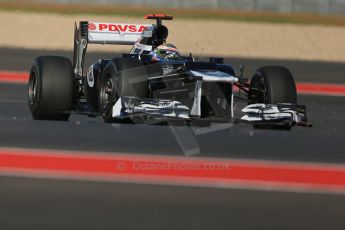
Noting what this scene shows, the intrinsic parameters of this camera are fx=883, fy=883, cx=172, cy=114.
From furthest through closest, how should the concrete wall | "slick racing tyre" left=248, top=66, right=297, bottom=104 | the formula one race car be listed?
the concrete wall → "slick racing tyre" left=248, top=66, right=297, bottom=104 → the formula one race car

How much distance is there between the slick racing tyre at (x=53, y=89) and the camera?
388 inches

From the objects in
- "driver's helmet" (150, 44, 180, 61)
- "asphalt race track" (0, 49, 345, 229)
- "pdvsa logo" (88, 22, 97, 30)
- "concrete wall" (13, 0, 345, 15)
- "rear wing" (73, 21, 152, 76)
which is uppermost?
"pdvsa logo" (88, 22, 97, 30)

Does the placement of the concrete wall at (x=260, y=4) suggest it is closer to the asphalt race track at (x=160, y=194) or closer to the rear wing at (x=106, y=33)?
the rear wing at (x=106, y=33)

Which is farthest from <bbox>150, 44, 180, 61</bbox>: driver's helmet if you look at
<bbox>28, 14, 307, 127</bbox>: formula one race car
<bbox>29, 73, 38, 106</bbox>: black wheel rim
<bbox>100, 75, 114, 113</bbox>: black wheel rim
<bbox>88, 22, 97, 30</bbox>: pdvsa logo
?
<bbox>29, 73, 38, 106</bbox>: black wheel rim

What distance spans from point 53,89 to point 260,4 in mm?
21237

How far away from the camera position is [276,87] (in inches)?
374

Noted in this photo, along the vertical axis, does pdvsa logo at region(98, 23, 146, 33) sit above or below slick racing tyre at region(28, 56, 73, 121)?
above

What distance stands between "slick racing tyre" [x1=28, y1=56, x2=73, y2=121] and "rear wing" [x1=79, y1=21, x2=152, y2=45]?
834 millimetres

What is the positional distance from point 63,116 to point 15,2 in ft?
62.6

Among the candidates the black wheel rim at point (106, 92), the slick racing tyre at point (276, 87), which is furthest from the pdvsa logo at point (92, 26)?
the slick racing tyre at point (276, 87)

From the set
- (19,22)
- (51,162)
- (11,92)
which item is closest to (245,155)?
(51,162)

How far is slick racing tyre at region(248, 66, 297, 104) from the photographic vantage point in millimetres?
9453

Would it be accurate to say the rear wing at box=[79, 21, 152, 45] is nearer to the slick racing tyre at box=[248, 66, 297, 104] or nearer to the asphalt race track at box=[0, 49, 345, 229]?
the asphalt race track at box=[0, 49, 345, 229]

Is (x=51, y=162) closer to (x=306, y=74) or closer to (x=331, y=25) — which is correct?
(x=306, y=74)
